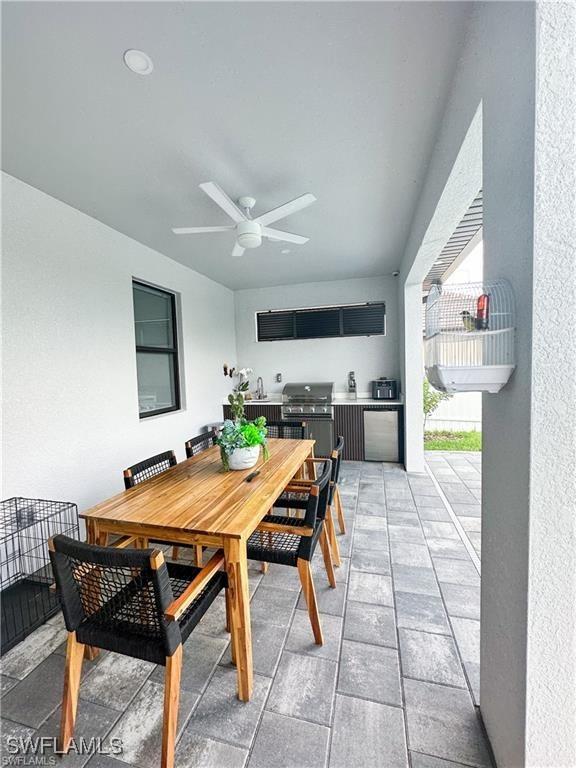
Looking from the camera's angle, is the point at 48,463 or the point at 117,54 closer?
the point at 117,54

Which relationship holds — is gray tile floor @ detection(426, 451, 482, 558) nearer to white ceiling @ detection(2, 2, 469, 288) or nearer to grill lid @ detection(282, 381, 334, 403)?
grill lid @ detection(282, 381, 334, 403)

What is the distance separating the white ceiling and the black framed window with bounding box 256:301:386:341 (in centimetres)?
219

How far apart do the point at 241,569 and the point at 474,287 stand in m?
1.33

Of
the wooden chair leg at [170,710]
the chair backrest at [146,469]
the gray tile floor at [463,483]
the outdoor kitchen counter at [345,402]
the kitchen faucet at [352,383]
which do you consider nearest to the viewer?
the wooden chair leg at [170,710]

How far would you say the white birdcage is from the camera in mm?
917

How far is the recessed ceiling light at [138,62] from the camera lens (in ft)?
4.19

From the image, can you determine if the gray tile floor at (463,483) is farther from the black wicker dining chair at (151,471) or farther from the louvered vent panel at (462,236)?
the black wicker dining chair at (151,471)

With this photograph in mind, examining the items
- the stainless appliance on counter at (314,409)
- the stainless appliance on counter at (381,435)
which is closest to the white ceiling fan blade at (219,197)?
the stainless appliance on counter at (314,409)

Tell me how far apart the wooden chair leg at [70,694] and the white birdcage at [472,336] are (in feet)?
5.26

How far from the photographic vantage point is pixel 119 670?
145 centimetres

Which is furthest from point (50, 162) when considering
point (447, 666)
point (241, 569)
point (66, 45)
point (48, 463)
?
point (447, 666)

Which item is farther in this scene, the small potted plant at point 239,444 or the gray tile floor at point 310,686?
the small potted plant at point 239,444

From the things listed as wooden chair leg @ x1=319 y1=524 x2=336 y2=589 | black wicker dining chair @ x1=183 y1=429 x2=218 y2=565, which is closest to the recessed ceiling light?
black wicker dining chair @ x1=183 y1=429 x2=218 y2=565

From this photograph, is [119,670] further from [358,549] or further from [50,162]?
[50,162]
